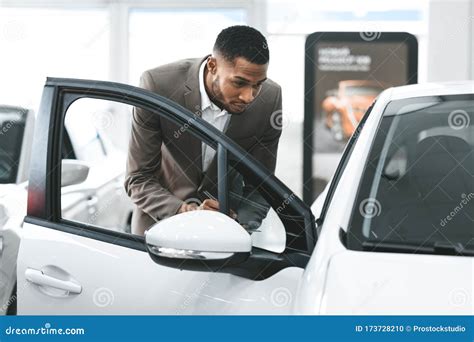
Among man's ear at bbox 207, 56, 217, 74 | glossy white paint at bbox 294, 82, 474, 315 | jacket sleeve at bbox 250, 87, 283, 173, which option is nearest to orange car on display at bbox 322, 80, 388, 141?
jacket sleeve at bbox 250, 87, 283, 173

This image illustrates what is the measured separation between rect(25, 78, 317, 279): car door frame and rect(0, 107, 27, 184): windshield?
1709 millimetres

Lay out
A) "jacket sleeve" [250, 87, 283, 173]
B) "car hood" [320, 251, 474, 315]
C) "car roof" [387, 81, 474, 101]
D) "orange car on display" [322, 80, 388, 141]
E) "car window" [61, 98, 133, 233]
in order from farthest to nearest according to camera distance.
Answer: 1. "orange car on display" [322, 80, 388, 141]
2. "car window" [61, 98, 133, 233]
3. "jacket sleeve" [250, 87, 283, 173]
4. "car roof" [387, 81, 474, 101]
5. "car hood" [320, 251, 474, 315]

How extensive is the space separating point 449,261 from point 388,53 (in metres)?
4.33

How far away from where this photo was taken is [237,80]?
2164 mm

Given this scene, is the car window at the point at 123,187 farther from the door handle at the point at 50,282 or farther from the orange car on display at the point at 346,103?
the orange car on display at the point at 346,103

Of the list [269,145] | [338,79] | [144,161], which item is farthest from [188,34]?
[144,161]

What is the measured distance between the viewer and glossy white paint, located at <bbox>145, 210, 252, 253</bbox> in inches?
60.2

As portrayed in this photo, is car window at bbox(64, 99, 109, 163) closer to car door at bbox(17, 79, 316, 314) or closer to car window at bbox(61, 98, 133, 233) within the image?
car window at bbox(61, 98, 133, 233)

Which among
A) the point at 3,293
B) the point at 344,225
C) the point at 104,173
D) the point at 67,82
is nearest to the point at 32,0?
the point at 104,173

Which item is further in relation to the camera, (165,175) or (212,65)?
(165,175)

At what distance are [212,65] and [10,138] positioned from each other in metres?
1.75

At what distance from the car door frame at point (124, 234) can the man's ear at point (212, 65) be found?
0.47m

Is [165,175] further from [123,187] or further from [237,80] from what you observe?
[123,187]

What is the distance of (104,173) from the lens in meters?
4.53
